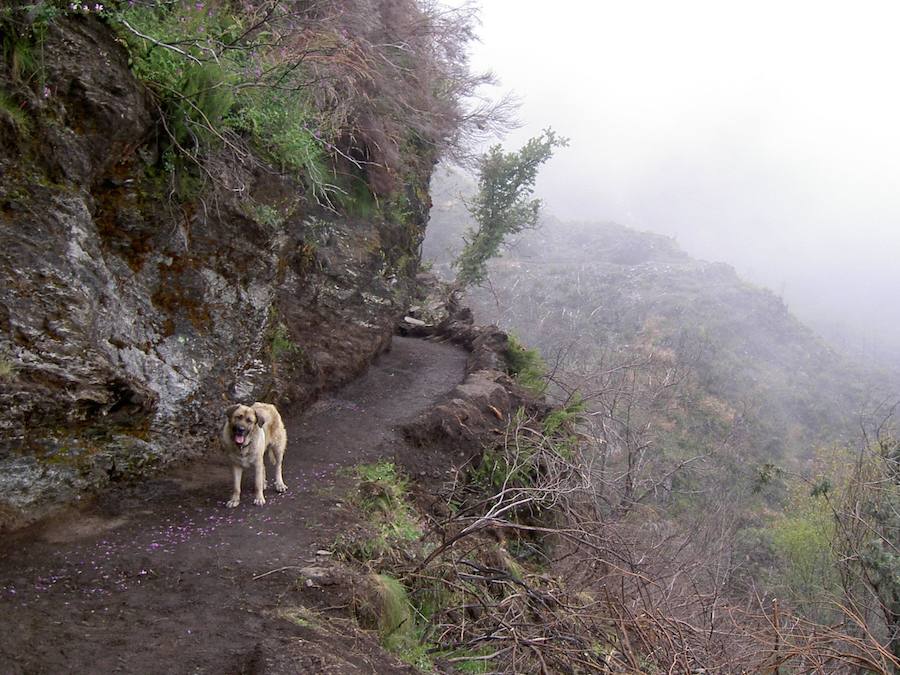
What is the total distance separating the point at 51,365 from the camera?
485cm

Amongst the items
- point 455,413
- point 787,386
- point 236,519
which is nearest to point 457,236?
point 787,386

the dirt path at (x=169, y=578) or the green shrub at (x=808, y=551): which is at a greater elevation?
the dirt path at (x=169, y=578)

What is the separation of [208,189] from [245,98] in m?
1.34

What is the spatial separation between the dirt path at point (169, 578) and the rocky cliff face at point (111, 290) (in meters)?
0.46

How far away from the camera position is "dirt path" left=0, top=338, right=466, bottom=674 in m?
3.42

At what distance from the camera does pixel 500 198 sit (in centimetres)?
2138

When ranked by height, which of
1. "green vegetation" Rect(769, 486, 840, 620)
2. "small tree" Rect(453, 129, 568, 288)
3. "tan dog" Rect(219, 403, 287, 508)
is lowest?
"green vegetation" Rect(769, 486, 840, 620)

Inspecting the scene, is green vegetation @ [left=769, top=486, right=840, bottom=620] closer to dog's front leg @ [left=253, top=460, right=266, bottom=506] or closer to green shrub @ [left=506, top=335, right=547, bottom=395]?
green shrub @ [left=506, top=335, right=547, bottom=395]

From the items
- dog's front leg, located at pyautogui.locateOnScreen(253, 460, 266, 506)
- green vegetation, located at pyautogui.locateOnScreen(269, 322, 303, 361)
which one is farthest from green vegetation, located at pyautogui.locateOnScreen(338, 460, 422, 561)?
green vegetation, located at pyautogui.locateOnScreen(269, 322, 303, 361)

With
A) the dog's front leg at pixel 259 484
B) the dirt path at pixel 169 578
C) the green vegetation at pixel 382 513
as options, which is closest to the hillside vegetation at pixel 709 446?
the green vegetation at pixel 382 513

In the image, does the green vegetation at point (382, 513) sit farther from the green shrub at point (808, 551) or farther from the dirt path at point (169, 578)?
the green shrub at point (808, 551)

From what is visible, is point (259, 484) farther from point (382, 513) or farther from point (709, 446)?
point (709, 446)

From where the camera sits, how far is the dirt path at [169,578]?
11.2 feet

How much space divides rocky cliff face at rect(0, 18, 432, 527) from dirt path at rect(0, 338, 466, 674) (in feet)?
1.52
